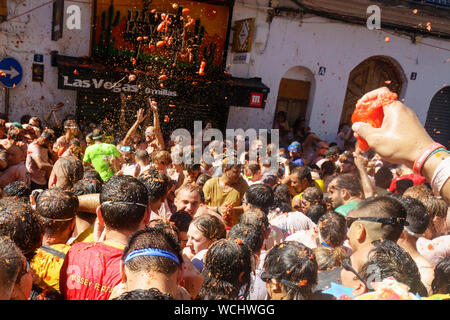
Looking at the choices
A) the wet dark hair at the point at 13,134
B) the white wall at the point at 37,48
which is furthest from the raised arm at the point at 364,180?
the white wall at the point at 37,48

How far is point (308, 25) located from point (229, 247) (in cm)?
1088

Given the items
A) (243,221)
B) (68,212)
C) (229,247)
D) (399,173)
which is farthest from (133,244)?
(399,173)

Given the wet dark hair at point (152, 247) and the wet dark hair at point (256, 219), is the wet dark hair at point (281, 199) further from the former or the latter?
the wet dark hair at point (152, 247)

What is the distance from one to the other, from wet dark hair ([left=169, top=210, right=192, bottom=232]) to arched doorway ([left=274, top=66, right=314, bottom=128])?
9.34 m

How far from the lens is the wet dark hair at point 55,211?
9.34ft

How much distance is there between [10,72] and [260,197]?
26.7ft

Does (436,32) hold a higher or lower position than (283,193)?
higher

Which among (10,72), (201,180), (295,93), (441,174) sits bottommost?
(201,180)

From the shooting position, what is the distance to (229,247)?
2.42m

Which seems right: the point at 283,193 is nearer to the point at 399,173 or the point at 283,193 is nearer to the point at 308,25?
the point at 399,173

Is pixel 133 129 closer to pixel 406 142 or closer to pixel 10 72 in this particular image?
pixel 10 72

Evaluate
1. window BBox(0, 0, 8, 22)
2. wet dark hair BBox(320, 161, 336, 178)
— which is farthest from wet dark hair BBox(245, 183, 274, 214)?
window BBox(0, 0, 8, 22)

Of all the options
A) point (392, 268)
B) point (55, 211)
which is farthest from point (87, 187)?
point (392, 268)

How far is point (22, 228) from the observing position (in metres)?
2.38
